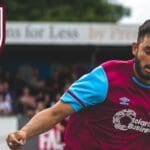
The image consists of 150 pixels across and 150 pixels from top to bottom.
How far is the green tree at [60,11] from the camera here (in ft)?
143

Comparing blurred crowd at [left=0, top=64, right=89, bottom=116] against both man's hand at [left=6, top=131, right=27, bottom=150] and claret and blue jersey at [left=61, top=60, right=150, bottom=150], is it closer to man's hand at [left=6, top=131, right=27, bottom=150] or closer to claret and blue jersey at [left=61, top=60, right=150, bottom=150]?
claret and blue jersey at [left=61, top=60, right=150, bottom=150]

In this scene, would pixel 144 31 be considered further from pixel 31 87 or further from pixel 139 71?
pixel 31 87

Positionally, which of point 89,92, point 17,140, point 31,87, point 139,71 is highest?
point 139,71

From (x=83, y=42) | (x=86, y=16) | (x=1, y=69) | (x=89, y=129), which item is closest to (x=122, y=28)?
(x=83, y=42)

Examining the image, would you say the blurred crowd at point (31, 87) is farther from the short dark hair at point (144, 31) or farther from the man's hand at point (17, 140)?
the man's hand at point (17, 140)

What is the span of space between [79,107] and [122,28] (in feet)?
48.3

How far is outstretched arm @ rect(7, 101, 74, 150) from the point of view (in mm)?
5098

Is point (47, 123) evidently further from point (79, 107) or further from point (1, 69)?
point (1, 69)

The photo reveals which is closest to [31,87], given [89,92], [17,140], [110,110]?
[110,110]

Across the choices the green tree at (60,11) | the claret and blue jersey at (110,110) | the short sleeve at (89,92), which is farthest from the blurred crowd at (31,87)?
the green tree at (60,11)

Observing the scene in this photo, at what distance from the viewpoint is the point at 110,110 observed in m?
5.43

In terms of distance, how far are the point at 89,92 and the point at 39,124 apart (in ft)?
1.17

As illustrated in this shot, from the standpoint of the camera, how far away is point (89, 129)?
5480mm

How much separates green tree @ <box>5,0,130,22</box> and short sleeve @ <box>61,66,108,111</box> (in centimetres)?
3591
